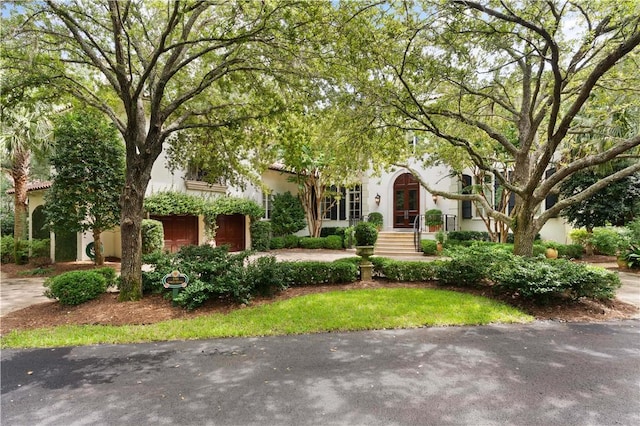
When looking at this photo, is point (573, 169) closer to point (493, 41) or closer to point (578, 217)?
point (493, 41)

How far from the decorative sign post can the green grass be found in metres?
0.94

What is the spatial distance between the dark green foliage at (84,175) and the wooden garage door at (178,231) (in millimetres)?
3006

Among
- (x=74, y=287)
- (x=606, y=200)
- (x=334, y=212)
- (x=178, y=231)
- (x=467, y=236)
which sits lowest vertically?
(x=74, y=287)

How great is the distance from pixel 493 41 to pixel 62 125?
1244cm

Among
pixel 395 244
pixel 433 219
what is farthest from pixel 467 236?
pixel 395 244

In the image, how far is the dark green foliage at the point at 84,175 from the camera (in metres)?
11.0

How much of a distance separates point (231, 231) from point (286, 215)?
3512 millimetres

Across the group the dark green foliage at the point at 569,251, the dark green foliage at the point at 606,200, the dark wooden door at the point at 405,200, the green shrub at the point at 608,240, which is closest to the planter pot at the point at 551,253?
the dark green foliage at the point at 569,251

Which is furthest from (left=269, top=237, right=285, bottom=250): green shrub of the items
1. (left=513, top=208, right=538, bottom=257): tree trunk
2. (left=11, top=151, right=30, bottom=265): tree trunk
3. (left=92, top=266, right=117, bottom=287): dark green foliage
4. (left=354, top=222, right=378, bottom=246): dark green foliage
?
(left=513, top=208, right=538, bottom=257): tree trunk

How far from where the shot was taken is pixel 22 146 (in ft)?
40.2

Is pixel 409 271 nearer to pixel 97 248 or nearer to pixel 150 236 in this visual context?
pixel 150 236

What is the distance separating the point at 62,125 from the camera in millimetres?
10797

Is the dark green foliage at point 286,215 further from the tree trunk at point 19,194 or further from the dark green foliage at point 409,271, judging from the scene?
the dark green foliage at point 409,271

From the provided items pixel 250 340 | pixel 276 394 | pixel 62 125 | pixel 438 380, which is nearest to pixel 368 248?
pixel 250 340
